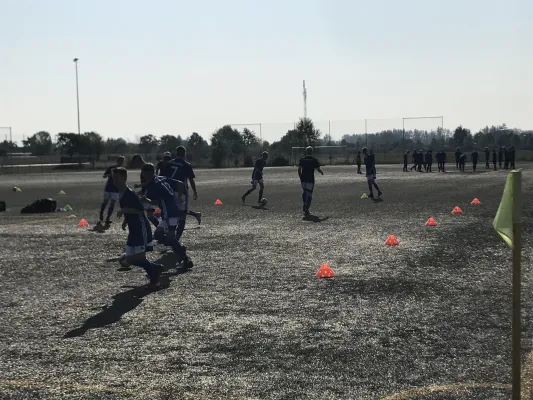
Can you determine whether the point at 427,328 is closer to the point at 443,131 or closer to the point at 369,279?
the point at 369,279

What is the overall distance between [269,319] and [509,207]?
4.05m

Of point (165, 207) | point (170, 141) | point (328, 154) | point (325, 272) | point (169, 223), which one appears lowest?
point (325, 272)

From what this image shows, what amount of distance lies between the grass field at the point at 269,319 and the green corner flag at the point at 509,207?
1.47 metres

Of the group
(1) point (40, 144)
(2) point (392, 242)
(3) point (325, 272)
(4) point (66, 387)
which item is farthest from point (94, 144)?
(4) point (66, 387)

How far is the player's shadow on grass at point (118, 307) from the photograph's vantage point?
8344mm

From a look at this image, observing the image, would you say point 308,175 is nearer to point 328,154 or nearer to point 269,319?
point 269,319

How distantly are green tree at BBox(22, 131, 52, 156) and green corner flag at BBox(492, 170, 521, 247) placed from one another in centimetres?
11154

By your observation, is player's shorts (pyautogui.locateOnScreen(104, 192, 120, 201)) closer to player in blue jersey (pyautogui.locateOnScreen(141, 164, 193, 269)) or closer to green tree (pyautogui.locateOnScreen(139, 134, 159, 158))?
player in blue jersey (pyautogui.locateOnScreen(141, 164, 193, 269))

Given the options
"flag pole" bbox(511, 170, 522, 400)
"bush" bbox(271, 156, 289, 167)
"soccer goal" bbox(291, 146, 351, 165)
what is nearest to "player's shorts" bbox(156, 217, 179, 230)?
"flag pole" bbox(511, 170, 522, 400)

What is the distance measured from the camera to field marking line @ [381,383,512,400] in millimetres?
5791

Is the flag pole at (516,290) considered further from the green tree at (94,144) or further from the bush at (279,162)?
the green tree at (94,144)

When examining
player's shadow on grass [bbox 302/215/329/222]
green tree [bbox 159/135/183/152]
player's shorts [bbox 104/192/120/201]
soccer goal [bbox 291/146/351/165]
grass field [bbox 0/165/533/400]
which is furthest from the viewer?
green tree [bbox 159/135/183/152]

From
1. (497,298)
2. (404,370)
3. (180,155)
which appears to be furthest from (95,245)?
(404,370)

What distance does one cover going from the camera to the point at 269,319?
852cm
